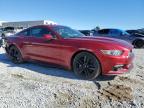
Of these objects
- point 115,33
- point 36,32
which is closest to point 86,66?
point 36,32

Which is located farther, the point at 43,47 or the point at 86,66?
the point at 43,47

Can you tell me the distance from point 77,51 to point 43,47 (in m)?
1.24

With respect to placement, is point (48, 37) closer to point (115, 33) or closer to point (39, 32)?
point (39, 32)

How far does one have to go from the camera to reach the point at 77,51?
5.35 m

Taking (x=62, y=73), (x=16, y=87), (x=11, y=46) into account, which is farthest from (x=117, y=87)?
(x=11, y=46)

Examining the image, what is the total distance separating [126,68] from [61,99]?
1957mm

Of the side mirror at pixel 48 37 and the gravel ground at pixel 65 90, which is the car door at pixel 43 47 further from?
the gravel ground at pixel 65 90

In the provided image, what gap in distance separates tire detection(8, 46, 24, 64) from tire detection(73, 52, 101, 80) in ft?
7.92

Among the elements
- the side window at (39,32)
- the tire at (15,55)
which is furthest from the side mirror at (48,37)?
the tire at (15,55)

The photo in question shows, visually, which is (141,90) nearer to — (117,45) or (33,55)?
(117,45)

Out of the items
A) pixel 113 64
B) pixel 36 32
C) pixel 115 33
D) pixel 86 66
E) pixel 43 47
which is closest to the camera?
pixel 113 64

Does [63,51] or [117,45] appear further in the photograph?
[63,51]

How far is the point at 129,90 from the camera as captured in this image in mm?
4418

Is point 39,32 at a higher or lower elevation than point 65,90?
higher
